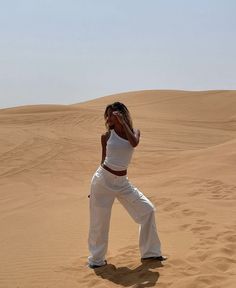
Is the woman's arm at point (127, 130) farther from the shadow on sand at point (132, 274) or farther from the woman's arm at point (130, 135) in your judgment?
the shadow on sand at point (132, 274)

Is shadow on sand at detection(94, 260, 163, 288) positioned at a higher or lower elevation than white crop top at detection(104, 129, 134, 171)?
lower

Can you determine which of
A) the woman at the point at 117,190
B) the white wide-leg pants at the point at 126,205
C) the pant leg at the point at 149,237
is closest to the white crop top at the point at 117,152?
the woman at the point at 117,190

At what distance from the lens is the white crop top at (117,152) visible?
5.44 metres

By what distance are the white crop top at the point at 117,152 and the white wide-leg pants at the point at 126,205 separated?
111 mm

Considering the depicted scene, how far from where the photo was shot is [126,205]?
5.62 m

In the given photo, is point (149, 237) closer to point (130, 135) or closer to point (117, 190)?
point (117, 190)

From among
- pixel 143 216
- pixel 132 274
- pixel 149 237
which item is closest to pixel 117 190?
pixel 143 216

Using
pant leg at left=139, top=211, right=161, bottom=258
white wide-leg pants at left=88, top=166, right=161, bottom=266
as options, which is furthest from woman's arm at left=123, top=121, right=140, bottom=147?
pant leg at left=139, top=211, right=161, bottom=258

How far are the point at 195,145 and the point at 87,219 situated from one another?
10892 millimetres

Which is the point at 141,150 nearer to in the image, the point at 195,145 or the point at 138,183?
the point at 195,145

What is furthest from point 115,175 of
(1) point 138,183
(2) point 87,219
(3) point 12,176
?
(3) point 12,176

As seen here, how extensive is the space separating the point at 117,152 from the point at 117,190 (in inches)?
15.9

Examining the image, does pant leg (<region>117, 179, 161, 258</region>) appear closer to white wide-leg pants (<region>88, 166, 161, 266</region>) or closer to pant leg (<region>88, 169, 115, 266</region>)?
white wide-leg pants (<region>88, 166, 161, 266</region>)

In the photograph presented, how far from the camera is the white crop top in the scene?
5438 mm
